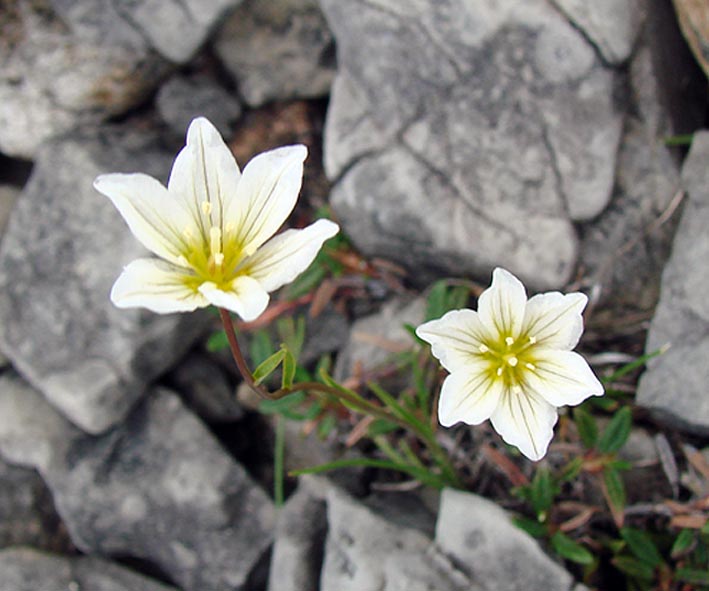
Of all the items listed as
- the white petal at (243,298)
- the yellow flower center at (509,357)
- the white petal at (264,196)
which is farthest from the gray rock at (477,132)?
the white petal at (243,298)

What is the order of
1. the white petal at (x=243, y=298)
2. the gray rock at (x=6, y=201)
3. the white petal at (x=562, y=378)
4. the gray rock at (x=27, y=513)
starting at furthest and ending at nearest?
the gray rock at (x=6, y=201), the gray rock at (x=27, y=513), the white petal at (x=562, y=378), the white petal at (x=243, y=298)

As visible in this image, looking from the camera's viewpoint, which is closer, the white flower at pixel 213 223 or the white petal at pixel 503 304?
the white flower at pixel 213 223

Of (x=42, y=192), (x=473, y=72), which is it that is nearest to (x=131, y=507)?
(x=42, y=192)

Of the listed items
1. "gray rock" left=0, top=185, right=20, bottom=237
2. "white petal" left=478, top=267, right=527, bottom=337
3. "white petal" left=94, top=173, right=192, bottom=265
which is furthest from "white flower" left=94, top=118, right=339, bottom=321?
"gray rock" left=0, top=185, right=20, bottom=237

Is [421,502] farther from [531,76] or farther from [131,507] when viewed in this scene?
[531,76]

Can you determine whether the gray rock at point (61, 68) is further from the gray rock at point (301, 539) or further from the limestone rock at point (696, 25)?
the limestone rock at point (696, 25)
